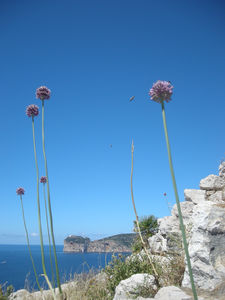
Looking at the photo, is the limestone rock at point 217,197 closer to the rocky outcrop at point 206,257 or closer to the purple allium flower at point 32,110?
the rocky outcrop at point 206,257

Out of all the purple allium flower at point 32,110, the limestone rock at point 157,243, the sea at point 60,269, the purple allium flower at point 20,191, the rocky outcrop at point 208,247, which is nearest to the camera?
the purple allium flower at point 32,110

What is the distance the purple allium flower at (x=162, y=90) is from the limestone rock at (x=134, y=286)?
13.8ft

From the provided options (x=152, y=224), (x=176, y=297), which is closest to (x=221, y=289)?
(x=176, y=297)

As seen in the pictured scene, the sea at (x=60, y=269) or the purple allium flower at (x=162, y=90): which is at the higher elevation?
the purple allium flower at (x=162, y=90)

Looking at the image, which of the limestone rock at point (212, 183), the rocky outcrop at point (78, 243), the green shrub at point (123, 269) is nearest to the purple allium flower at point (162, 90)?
the green shrub at point (123, 269)

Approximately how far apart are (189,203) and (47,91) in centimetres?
756

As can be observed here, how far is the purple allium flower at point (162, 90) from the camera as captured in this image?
2.07 m

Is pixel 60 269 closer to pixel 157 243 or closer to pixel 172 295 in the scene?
pixel 157 243

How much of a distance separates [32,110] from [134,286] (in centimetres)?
425

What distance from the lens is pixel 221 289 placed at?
3.85 meters

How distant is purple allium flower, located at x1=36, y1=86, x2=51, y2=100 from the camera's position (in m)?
3.49

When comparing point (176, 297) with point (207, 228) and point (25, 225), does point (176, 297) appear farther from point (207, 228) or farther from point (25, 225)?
point (25, 225)

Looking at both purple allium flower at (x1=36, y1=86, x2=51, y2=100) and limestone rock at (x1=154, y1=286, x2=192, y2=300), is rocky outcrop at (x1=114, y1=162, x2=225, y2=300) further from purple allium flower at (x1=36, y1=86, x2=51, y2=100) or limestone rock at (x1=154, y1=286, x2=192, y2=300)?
purple allium flower at (x1=36, y1=86, x2=51, y2=100)

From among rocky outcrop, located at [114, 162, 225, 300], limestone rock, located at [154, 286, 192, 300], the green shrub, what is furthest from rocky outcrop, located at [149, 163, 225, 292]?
the green shrub
